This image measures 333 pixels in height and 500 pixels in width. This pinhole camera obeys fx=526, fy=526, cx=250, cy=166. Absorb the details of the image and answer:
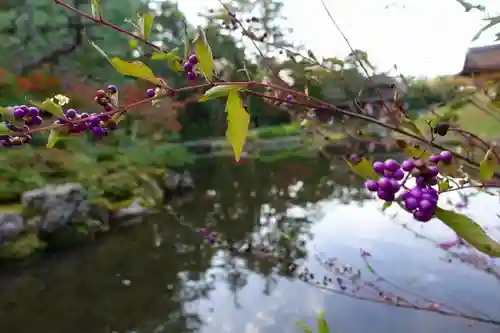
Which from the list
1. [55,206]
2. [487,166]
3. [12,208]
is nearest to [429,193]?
[487,166]

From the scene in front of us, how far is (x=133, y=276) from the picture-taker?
380 centimetres

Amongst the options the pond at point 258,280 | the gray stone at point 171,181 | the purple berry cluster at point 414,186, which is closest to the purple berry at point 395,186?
the purple berry cluster at point 414,186

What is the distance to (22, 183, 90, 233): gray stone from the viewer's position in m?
4.60

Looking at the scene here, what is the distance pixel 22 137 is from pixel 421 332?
2.53m

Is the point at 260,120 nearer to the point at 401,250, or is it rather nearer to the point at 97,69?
the point at 97,69

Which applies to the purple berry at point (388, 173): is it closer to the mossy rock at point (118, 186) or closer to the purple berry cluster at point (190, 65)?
the purple berry cluster at point (190, 65)

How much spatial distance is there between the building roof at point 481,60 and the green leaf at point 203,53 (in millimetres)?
696

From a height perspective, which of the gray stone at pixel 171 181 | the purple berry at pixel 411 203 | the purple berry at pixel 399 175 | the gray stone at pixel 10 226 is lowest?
the gray stone at pixel 171 181

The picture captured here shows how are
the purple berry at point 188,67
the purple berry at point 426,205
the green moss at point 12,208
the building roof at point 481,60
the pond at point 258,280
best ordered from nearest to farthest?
the purple berry at point 426,205
the purple berry at point 188,67
the building roof at point 481,60
the pond at point 258,280
the green moss at point 12,208

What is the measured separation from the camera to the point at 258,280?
11.3ft

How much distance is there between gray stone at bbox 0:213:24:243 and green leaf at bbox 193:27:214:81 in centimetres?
415

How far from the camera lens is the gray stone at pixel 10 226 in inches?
161

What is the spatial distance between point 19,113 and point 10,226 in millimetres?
4075

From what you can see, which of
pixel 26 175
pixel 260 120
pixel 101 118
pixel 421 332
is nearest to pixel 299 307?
pixel 421 332
